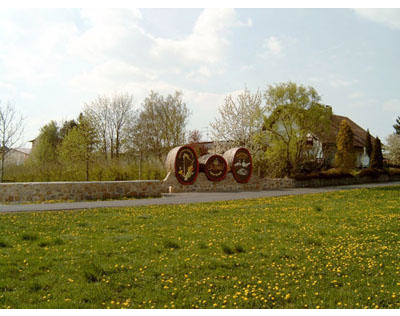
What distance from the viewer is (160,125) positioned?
1556 inches

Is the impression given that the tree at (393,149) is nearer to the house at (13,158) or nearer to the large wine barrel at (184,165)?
the large wine barrel at (184,165)

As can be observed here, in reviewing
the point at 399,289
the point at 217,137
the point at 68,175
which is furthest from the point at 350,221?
the point at 217,137

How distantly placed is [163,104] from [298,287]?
36.8 meters

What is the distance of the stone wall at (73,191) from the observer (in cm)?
1552

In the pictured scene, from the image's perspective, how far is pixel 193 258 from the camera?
236 inches

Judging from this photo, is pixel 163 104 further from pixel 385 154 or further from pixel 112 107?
pixel 385 154

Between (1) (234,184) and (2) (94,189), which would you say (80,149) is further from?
(1) (234,184)

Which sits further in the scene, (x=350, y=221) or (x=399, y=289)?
(x=350, y=221)

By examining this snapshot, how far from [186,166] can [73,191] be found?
8303 mm

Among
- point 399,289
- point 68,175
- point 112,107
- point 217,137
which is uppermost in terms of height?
point 112,107

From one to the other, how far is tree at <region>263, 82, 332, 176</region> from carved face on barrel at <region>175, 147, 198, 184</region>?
27.4 feet

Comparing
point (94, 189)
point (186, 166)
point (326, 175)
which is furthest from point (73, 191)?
point (326, 175)

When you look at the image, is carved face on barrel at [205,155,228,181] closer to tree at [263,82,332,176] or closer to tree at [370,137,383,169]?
tree at [263,82,332,176]

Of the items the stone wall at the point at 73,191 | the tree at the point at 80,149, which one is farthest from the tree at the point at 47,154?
the stone wall at the point at 73,191
